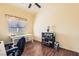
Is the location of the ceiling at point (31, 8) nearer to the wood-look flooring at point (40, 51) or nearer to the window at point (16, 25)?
the window at point (16, 25)

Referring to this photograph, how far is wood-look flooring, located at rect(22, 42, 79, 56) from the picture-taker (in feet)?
4.55

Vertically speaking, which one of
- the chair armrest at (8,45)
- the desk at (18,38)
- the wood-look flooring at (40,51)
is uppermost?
the desk at (18,38)

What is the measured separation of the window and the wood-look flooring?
21 cm

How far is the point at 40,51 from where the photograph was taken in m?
1.43

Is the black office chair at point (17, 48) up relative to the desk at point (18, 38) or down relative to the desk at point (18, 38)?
down

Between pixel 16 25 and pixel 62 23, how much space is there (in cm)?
62

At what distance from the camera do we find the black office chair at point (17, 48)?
1.40m

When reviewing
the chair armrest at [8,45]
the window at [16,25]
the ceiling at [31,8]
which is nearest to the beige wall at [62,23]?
the ceiling at [31,8]

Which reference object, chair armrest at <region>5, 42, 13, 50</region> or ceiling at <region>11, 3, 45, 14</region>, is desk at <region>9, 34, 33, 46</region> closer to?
chair armrest at <region>5, 42, 13, 50</region>

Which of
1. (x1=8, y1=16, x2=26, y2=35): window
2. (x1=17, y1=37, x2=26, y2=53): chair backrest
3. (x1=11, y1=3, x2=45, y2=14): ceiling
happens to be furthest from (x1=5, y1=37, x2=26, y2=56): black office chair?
(x1=11, y1=3, x2=45, y2=14): ceiling

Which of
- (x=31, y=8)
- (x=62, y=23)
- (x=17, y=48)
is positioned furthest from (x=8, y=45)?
(x=62, y=23)

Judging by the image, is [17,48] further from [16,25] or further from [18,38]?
[16,25]

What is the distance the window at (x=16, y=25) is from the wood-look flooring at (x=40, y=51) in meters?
0.21

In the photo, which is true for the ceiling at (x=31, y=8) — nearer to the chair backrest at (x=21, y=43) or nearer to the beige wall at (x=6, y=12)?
the beige wall at (x=6, y=12)
